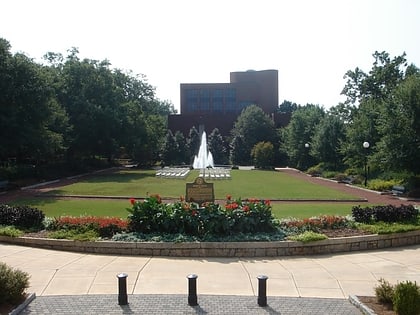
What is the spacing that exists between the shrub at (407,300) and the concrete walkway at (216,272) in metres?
1.33

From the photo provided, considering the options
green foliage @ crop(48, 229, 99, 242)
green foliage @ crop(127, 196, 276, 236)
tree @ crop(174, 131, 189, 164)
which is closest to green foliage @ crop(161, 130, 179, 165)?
tree @ crop(174, 131, 189, 164)

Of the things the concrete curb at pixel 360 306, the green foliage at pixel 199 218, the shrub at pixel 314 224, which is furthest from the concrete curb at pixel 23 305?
the shrub at pixel 314 224

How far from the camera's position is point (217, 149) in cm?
6838

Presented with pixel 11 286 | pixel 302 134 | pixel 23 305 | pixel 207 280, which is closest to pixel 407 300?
pixel 207 280

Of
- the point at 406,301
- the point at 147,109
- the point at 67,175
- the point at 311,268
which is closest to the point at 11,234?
the point at 311,268

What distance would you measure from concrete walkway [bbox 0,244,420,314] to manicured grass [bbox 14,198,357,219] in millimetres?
5373

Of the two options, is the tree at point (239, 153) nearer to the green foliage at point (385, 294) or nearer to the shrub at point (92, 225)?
the shrub at point (92, 225)

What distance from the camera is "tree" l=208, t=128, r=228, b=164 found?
223 feet

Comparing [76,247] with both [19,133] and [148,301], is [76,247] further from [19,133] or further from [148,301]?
[19,133]

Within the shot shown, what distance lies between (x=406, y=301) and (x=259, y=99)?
322 ft

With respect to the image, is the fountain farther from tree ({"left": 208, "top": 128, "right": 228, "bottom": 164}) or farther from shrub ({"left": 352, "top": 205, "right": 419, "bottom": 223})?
shrub ({"left": 352, "top": 205, "right": 419, "bottom": 223})

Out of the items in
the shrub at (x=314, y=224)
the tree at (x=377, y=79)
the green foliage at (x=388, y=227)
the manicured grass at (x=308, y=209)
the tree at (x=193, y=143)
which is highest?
the tree at (x=377, y=79)

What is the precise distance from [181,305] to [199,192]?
19.2 ft

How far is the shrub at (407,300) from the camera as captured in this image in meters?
5.90
